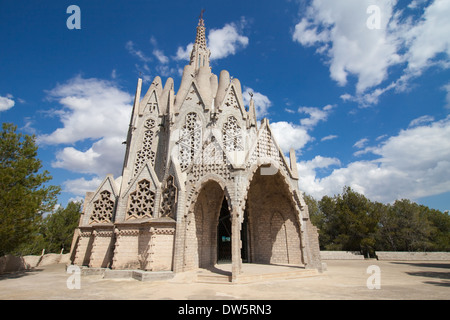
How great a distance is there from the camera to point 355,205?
108ft

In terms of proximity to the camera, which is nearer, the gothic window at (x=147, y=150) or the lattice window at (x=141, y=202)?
the lattice window at (x=141, y=202)

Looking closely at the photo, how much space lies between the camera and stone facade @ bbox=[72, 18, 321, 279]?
1266 centimetres

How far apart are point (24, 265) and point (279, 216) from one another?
66.6 ft

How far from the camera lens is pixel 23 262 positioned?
16875mm

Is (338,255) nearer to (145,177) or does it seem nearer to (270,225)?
(270,225)

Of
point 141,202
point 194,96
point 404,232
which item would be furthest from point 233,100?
point 404,232

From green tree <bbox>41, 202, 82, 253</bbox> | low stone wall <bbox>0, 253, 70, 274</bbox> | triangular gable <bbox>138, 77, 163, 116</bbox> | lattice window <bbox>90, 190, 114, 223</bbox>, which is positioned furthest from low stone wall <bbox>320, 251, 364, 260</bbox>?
green tree <bbox>41, 202, 82, 253</bbox>

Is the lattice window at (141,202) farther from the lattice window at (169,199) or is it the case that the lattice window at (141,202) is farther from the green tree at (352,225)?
the green tree at (352,225)

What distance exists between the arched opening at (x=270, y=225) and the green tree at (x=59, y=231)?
87.7 feet

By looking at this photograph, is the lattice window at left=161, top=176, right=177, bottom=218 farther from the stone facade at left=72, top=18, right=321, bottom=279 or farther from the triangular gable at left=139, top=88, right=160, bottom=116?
the triangular gable at left=139, top=88, right=160, bottom=116

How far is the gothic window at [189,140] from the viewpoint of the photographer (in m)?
16.8

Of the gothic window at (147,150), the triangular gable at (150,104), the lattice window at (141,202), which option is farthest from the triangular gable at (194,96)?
the lattice window at (141,202)
